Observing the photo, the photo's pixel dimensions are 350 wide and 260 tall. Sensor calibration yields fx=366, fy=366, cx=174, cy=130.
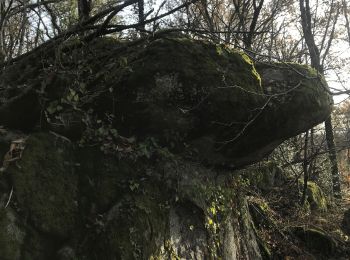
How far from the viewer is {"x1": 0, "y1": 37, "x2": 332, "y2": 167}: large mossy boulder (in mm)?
4094

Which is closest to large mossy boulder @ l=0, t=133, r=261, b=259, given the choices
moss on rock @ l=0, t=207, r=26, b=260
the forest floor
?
moss on rock @ l=0, t=207, r=26, b=260

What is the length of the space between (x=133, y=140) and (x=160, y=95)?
0.63 metres

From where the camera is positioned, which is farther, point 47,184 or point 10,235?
point 47,184

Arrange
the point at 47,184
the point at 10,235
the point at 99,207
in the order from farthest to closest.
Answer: the point at 99,207 → the point at 47,184 → the point at 10,235

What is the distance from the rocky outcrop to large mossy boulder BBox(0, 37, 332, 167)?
0.01 metres

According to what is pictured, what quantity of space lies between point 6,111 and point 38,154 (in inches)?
27.7

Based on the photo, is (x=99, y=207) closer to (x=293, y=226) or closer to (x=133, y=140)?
(x=133, y=140)

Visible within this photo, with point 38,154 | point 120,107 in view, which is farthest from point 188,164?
point 38,154

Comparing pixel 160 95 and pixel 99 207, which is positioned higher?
pixel 160 95

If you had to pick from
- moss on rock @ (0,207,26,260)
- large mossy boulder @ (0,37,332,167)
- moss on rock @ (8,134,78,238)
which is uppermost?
large mossy boulder @ (0,37,332,167)

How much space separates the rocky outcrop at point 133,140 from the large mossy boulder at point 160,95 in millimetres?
14

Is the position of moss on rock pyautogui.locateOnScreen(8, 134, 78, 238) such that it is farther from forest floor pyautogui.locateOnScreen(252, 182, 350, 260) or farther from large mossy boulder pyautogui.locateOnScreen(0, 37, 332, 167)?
forest floor pyautogui.locateOnScreen(252, 182, 350, 260)

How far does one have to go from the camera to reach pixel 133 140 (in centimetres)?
441

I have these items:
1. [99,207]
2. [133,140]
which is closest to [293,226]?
[133,140]
